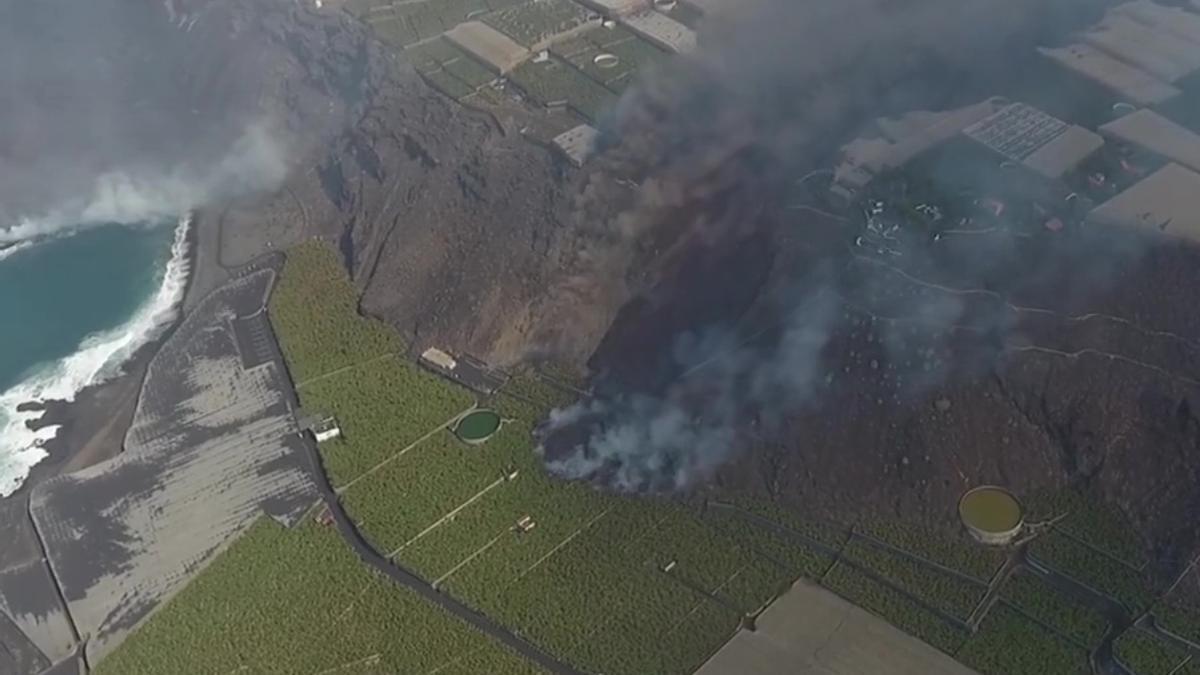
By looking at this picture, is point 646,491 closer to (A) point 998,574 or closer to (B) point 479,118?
(A) point 998,574

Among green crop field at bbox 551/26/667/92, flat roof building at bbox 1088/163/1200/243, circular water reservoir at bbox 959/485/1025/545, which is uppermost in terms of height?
flat roof building at bbox 1088/163/1200/243

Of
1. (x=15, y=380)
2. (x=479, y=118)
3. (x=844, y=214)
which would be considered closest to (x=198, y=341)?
(x=15, y=380)

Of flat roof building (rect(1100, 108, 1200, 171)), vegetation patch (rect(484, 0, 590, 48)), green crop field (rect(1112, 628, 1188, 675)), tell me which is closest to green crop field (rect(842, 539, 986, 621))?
green crop field (rect(1112, 628, 1188, 675))

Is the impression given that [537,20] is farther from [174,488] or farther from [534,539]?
[534,539]

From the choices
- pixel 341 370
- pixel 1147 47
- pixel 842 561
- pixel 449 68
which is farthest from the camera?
pixel 449 68

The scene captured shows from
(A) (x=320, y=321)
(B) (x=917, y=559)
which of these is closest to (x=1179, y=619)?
(B) (x=917, y=559)

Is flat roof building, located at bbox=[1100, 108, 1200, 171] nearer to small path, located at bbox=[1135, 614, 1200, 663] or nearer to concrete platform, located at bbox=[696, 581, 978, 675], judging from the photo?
small path, located at bbox=[1135, 614, 1200, 663]
